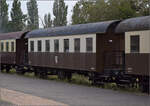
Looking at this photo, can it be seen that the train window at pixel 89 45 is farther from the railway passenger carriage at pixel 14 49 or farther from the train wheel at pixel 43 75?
the railway passenger carriage at pixel 14 49

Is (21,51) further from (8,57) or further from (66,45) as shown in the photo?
(66,45)

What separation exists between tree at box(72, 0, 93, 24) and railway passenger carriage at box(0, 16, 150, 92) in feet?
37.6

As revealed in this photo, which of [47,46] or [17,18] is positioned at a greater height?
[17,18]

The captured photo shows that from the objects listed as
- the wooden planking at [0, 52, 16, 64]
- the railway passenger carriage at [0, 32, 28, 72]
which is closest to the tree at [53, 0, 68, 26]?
the wooden planking at [0, 52, 16, 64]

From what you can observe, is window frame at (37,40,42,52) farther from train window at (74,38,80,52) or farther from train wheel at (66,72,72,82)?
train window at (74,38,80,52)

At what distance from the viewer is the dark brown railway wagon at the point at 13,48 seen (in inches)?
1038

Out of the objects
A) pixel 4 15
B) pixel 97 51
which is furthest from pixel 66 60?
pixel 4 15

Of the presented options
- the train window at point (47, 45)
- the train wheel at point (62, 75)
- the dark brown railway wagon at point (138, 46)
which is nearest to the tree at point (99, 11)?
the train window at point (47, 45)

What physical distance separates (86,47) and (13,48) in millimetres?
10610

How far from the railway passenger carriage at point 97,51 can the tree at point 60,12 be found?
22.8 metres

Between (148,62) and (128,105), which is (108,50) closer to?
(148,62)

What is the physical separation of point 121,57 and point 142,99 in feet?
15.3

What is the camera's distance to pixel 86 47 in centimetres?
1753

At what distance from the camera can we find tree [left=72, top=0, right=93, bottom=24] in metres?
35.5
